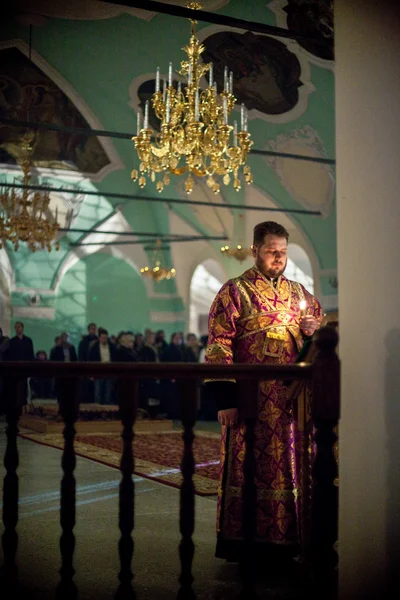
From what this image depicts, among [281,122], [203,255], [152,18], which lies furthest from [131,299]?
[152,18]

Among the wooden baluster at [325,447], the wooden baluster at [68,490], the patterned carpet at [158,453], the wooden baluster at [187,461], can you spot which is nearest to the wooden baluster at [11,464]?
the wooden baluster at [68,490]

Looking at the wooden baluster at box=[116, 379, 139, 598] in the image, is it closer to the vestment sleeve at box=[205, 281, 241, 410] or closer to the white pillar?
the white pillar

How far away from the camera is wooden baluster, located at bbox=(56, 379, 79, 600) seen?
2.51 m

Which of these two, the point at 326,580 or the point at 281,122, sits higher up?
the point at 281,122

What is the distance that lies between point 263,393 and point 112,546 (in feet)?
4.02

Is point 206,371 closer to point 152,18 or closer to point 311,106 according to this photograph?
A: point 152,18

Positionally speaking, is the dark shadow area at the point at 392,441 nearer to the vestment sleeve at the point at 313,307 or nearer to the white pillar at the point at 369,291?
the white pillar at the point at 369,291

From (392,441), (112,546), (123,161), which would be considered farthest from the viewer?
(123,161)

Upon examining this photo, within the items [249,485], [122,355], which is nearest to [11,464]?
[249,485]

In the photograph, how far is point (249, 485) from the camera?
2.57 metres

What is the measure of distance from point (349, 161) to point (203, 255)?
19.0 meters

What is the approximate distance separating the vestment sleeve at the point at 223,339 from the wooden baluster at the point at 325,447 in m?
1.01

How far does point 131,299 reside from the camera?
2489cm

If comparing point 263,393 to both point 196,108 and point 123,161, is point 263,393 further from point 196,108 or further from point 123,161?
point 123,161
